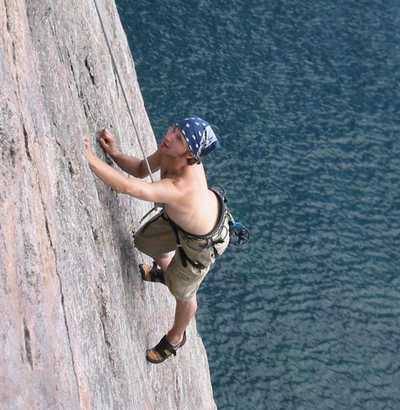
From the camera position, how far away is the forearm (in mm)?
10117

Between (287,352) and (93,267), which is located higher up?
(93,267)

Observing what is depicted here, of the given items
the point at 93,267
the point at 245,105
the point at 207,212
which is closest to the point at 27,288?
the point at 93,267

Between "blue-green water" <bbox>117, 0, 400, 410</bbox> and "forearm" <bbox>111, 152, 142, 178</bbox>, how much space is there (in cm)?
1290

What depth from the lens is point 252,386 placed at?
72.4 ft

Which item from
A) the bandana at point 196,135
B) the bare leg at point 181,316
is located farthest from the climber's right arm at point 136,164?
the bare leg at point 181,316

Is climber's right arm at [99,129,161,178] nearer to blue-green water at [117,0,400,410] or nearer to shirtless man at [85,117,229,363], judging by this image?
shirtless man at [85,117,229,363]

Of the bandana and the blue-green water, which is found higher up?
the bandana

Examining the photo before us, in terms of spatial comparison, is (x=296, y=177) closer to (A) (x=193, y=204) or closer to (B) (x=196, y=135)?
(A) (x=193, y=204)

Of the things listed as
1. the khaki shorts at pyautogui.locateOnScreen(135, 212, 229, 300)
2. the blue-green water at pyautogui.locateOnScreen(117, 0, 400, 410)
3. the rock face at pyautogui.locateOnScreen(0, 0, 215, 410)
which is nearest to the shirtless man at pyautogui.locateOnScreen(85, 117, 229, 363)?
the khaki shorts at pyautogui.locateOnScreen(135, 212, 229, 300)

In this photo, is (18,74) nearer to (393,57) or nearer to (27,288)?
(27,288)

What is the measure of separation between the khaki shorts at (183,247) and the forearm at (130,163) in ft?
2.19

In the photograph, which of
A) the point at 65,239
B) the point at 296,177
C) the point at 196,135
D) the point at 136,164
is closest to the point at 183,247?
the point at 136,164

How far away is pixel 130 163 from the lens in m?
→ 10.1

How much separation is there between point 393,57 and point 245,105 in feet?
34.8
